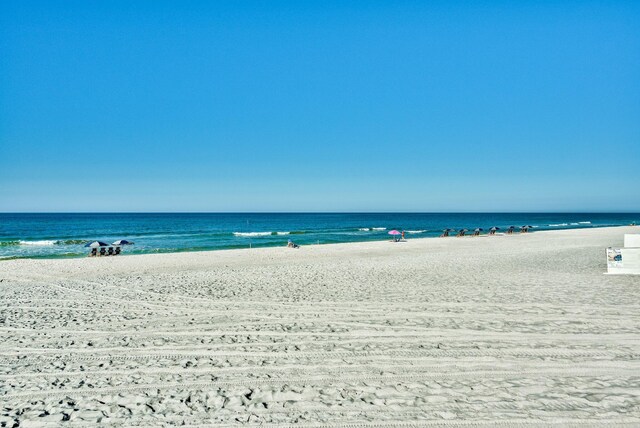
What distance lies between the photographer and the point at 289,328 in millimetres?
7422

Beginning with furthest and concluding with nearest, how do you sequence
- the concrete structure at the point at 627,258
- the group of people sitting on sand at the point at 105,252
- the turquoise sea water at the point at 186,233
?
the turquoise sea water at the point at 186,233 < the group of people sitting on sand at the point at 105,252 < the concrete structure at the point at 627,258

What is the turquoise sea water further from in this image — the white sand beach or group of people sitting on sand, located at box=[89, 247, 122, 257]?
the white sand beach

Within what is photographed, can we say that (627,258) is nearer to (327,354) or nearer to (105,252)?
(327,354)

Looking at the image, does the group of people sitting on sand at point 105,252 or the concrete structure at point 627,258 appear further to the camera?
the group of people sitting on sand at point 105,252

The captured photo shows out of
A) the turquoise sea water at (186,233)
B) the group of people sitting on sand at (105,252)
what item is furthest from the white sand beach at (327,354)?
the turquoise sea water at (186,233)

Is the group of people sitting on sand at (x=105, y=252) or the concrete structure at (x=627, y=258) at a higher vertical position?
the concrete structure at (x=627, y=258)

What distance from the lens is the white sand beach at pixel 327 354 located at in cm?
425

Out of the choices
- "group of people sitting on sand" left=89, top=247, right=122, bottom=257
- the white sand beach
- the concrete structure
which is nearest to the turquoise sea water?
"group of people sitting on sand" left=89, top=247, right=122, bottom=257

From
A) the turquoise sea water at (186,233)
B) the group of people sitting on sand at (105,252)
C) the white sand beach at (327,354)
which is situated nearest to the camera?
the white sand beach at (327,354)

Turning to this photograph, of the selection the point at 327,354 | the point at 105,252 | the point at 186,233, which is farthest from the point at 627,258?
the point at 186,233

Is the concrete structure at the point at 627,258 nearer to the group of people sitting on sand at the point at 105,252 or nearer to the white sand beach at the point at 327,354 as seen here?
the white sand beach at the point at 327,354

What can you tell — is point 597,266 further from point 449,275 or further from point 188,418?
point 188,418

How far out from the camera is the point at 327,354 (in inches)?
234

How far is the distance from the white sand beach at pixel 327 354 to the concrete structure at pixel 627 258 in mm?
896
